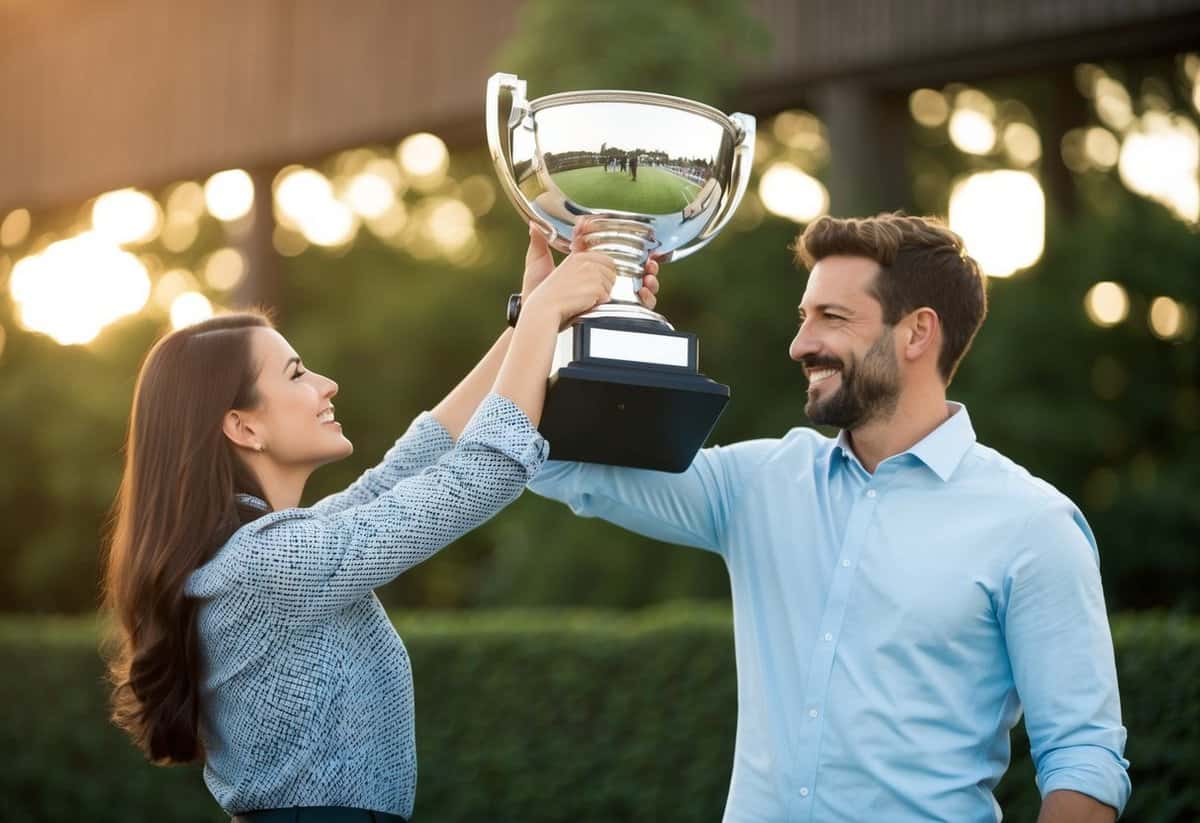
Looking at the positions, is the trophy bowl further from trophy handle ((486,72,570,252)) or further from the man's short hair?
the man's short hair

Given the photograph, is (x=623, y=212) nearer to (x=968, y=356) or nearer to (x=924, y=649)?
(x=924, y=649)

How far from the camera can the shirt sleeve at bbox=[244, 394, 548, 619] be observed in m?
1.99

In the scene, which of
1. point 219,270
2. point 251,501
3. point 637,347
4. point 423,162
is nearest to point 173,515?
point 251,501

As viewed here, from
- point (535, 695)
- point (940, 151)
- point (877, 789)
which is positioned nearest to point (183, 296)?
point (940, 151)

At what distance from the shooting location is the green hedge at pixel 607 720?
4074 millimetres

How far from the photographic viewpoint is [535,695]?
558 centimetres

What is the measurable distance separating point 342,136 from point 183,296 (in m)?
7.40

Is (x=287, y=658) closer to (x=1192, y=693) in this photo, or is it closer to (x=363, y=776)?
(x=363, y=776)

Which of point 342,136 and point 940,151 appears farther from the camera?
point 940,151

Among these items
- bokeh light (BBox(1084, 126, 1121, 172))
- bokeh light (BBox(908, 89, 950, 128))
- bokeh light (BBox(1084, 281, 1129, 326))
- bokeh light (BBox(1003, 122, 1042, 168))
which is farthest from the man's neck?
bokeh light (BBox(908, 89, 950, 128))

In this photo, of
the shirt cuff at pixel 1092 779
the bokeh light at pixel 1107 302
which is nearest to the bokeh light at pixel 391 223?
the bokeh light at pixel 1107 302

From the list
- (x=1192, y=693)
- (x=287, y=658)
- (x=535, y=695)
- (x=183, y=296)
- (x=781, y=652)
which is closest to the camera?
(x=287, y=658)

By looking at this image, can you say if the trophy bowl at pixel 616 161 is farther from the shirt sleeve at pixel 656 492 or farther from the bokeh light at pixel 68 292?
the bokeh light at pixel 68 292

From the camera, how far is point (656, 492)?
244cm
